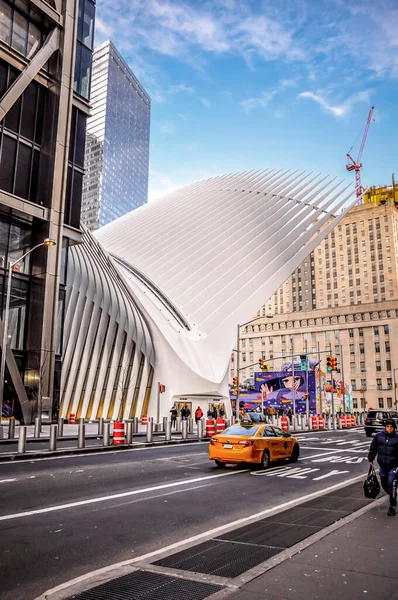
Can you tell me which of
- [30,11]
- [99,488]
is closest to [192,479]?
[99,488]

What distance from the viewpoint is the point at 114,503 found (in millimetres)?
9430

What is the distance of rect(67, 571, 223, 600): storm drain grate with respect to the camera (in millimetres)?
4730

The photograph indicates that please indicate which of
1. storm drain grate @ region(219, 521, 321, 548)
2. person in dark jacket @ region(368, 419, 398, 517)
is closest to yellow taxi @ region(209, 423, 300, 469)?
person in dark jacket @ region(368, 419, 398, 517)

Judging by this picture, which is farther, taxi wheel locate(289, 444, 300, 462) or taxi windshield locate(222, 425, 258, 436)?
taxi wheel locate(289, 444, 300, 462)

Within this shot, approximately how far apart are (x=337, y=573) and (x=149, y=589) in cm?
195

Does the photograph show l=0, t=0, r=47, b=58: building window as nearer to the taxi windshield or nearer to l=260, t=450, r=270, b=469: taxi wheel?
the taxi windshield

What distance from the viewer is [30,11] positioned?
113 ft

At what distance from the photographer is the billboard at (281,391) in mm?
63406

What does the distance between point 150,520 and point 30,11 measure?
36563 millimetres

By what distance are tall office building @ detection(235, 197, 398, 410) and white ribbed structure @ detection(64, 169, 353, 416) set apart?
57445 millimetres

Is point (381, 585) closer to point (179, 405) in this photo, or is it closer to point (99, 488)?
point (99, 488)

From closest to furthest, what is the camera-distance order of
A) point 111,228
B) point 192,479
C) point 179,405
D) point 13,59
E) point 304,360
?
point 192,479
point 13,59
point 179,405
point 304,360
point 111,228

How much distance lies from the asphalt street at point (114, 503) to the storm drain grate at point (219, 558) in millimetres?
569

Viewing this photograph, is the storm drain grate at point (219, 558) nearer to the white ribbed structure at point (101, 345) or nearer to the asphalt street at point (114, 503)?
the asphalt street at point (114, 503)
